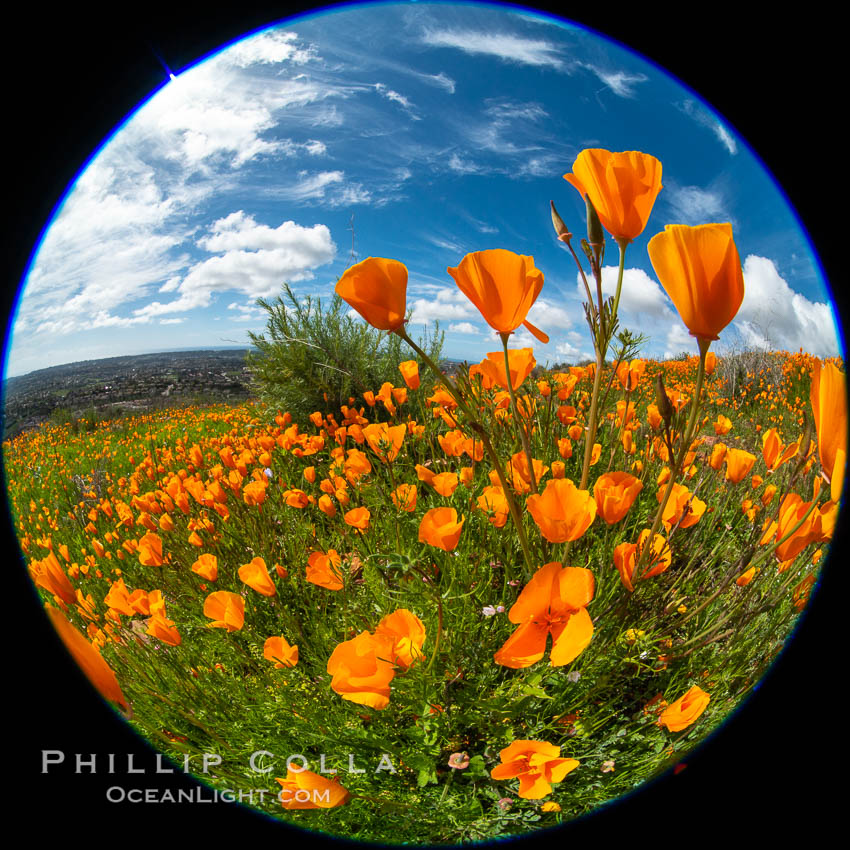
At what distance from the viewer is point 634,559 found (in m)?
0.70

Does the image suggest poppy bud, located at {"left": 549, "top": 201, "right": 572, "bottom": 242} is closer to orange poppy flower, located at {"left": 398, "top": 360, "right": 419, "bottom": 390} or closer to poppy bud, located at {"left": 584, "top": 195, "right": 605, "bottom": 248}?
poppy bud, located at {"left": 584, "top": 195, "right": 605, "bottom": 248}

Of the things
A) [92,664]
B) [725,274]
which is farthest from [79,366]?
[725,274]

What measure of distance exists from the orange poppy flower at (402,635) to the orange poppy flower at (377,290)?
1.31 ft

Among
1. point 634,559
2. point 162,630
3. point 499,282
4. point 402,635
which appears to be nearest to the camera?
point 499,282

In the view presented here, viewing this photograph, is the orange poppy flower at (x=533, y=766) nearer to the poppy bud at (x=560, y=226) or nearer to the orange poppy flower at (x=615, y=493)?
the orange poppy flower at (x=615, y=493)

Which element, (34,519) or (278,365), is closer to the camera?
(34,519)

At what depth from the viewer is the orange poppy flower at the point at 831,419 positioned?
0.41 metres

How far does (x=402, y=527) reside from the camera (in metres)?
1.31

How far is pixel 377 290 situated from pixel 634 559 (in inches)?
23.6

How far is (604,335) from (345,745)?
87 centimetres

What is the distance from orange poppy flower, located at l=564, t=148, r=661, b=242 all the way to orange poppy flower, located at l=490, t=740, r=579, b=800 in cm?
68

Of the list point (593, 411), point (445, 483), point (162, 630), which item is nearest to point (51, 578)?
point (162, 630)

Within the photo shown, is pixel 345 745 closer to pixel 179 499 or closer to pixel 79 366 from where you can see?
pixel 79 366

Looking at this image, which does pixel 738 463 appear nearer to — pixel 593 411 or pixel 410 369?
pixel 593 411
